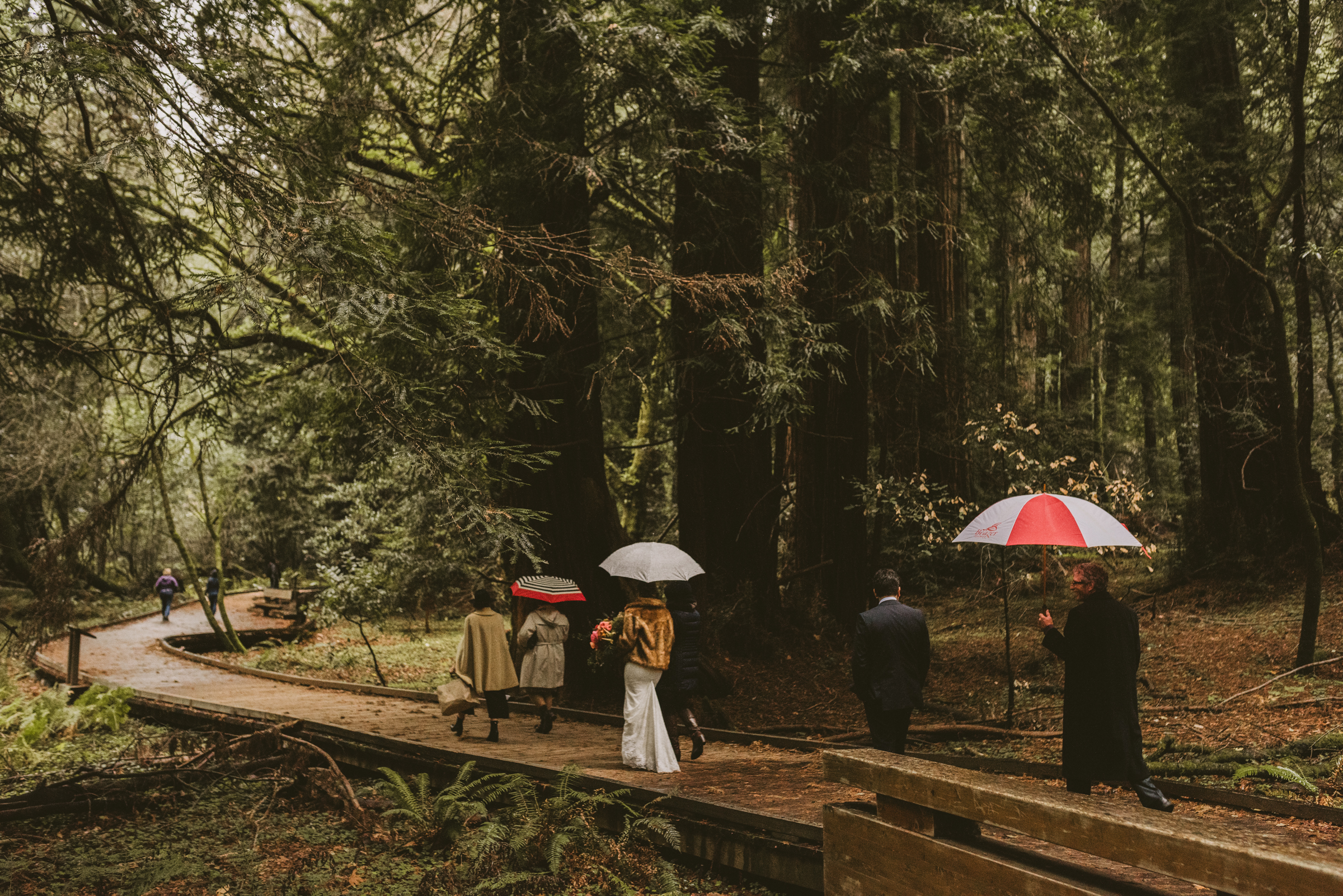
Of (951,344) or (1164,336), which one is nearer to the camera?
(951,344)

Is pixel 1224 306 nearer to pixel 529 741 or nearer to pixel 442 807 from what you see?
pixel 529 741

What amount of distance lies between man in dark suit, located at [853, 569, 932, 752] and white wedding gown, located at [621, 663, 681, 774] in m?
2.04

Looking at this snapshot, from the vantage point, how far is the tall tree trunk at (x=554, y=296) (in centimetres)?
1027

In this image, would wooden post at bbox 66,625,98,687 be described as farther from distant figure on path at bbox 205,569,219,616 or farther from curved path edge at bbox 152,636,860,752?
distant figure on path at bbox 205,569,219,616

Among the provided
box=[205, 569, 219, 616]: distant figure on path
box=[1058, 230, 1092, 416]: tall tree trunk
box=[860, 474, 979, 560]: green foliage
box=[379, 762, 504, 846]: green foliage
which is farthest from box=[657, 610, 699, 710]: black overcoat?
box=[205, 569, 219, 616]: distant figure on path

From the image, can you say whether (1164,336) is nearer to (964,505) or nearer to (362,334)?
(964,505)

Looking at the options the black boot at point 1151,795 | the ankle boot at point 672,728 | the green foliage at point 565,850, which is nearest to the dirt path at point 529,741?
the ankle boot at point 672,728

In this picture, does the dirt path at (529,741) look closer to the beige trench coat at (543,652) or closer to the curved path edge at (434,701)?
the curved path edge at (434,701)

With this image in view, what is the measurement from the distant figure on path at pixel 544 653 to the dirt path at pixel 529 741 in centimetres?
47

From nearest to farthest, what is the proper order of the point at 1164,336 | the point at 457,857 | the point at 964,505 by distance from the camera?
1. the point at 457,857
2. the point at 964,505
3. the point at 1164,336

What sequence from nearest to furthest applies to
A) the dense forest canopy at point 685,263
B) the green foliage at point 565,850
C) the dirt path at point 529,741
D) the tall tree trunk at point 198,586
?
the green foliage at point 565,850 < the dense forest canopy at point 685,263 < the dirt path at point 529,741 < the tall tree trunk at point 198,586

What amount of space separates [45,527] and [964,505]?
25368 mm

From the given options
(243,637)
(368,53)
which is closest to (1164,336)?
(368,53)

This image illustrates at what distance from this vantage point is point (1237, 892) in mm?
3143
